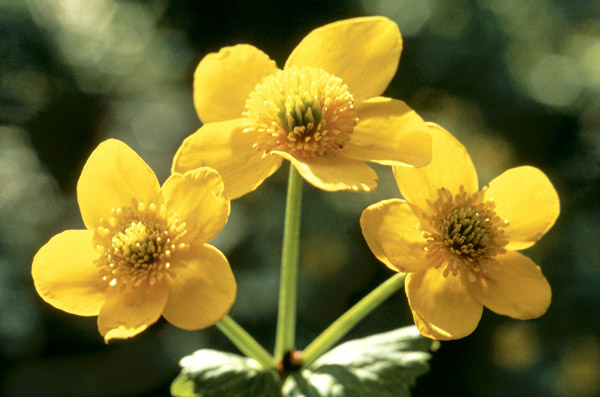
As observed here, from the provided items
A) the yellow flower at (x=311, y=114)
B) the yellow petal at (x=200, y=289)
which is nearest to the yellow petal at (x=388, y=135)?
the yellow flower at (x=311, y=114)

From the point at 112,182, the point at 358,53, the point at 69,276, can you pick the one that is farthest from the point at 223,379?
the point at 358,53

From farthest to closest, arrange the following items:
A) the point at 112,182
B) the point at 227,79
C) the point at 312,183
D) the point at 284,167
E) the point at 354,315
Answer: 1. the point at 284,167
2. the point at 227,79
3. the point at 354,315
4. the point at 112,182
5. the point at 312,183

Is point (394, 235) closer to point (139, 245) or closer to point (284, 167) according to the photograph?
point (139, 245)

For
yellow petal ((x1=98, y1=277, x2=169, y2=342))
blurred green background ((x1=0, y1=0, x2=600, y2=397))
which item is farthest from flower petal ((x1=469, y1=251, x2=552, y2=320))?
blurred green background ((x1=0, y1=0, x2=600, y2=397))

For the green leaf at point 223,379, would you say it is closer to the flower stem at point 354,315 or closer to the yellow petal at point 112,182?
the flower stem at point 354,315

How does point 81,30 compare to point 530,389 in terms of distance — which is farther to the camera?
point 81,30

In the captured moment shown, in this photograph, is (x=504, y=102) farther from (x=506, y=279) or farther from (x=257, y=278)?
(x=506, y=279)

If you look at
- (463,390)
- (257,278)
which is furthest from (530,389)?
(257,278)
